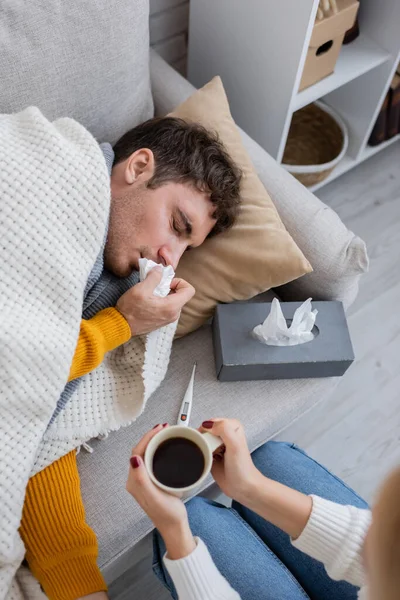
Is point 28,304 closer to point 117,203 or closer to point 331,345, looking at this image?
point 117,203

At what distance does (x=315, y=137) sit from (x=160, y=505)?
1.67 metres

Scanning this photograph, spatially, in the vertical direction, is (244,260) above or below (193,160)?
below

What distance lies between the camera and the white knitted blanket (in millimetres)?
956

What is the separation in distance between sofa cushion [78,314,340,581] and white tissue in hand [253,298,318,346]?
12 centimetres

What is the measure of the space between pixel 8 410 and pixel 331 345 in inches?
26.3

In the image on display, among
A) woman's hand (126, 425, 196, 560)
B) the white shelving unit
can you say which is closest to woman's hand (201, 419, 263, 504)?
woman's hand (126, 425, 196, 560)

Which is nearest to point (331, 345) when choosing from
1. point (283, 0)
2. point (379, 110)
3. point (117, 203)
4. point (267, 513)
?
point (267, 513)

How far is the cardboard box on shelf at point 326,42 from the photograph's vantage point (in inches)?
61.1

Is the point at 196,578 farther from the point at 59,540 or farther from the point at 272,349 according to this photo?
the point at 272,349

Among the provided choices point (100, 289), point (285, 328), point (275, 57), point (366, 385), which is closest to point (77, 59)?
point (100, 289)

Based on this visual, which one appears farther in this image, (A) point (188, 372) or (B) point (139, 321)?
(A) point (188, 372)

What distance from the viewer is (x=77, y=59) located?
121 centimetres

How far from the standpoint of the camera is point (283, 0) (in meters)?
1.44

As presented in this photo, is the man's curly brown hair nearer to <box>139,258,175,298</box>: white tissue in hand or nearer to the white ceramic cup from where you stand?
<box>139,258,175,298</box>: white tissue in hand
